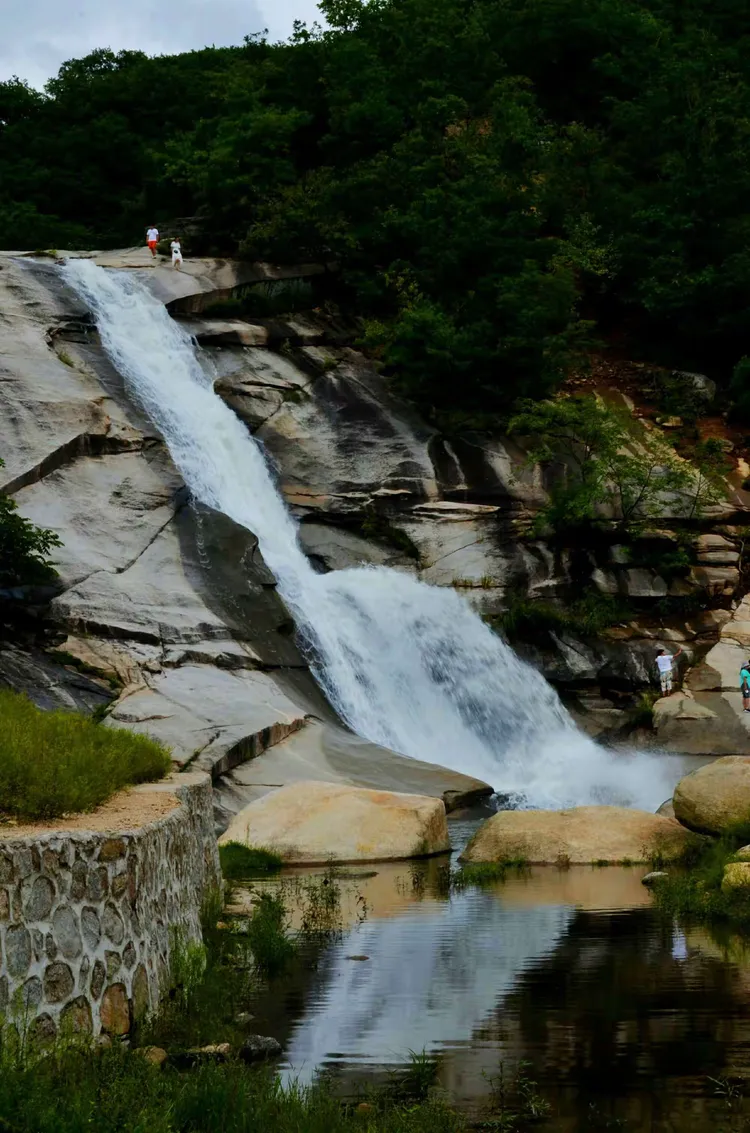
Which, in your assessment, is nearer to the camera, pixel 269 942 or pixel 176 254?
pixel 269 942

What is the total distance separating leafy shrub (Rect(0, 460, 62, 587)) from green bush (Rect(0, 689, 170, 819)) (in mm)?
12213

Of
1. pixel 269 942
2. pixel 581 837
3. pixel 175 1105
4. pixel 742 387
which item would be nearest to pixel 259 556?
pixel 581 837

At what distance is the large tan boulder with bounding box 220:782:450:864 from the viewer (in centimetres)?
1759

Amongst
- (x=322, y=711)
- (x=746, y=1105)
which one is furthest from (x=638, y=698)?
(x=746, y=1105)

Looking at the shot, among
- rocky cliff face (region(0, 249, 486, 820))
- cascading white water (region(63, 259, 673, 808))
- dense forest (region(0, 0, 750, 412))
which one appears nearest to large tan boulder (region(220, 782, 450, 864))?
rocky cliff face (region(0, 249, 486, 820))

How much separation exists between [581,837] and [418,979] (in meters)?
6.61

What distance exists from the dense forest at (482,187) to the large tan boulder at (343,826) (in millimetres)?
19041

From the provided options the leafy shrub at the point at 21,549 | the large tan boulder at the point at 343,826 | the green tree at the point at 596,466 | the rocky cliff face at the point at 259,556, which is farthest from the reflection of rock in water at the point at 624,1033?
the green tree at the point at 596,466

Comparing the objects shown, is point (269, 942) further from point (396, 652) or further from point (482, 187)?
point (482, 187)

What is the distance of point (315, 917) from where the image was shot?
13.1 meters

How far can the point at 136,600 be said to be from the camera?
82.2ft

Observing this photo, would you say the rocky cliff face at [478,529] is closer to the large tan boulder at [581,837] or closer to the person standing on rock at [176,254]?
the person standing on rock at [176,254]

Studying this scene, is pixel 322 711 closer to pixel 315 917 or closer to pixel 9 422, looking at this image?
pixel 9 422

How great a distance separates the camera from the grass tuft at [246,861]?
16500 millimetres
